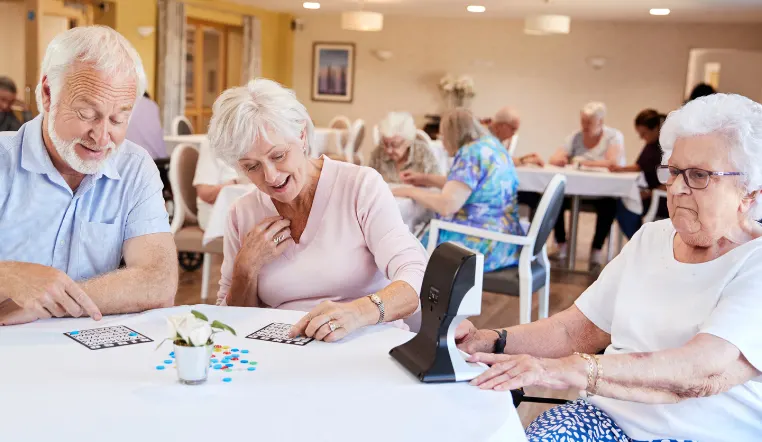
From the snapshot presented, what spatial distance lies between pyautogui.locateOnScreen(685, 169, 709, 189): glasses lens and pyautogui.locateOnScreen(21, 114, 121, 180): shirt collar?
1356mm

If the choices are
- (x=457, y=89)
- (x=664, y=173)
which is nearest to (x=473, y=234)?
(x=664, y=173)

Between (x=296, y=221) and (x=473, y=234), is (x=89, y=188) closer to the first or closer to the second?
(x=296, y=221)

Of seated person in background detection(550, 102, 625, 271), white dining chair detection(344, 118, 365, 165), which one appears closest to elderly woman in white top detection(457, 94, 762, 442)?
seated person in background detection(550, 102, 625, 271)

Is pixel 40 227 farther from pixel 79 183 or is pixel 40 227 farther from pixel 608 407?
pixel 608 407

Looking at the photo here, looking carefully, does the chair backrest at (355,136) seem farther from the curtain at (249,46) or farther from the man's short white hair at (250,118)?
the man's short white hair at (250,118)

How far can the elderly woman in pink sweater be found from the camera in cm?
200

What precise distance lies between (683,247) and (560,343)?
14.2 inches

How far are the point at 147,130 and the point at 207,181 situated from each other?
2.59 m

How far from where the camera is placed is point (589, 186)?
6.12 m

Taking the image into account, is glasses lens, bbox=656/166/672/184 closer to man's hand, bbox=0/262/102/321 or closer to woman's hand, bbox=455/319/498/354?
woman's hand, bbox=455/319/498/354

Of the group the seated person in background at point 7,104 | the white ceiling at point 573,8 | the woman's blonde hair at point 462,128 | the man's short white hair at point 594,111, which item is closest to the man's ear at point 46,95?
the woman's blonde hair at point 462,128

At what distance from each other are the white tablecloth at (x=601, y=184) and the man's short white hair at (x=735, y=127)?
4.50 metres

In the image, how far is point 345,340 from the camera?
5.63 ft

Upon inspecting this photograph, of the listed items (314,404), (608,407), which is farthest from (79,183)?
(608,407)
